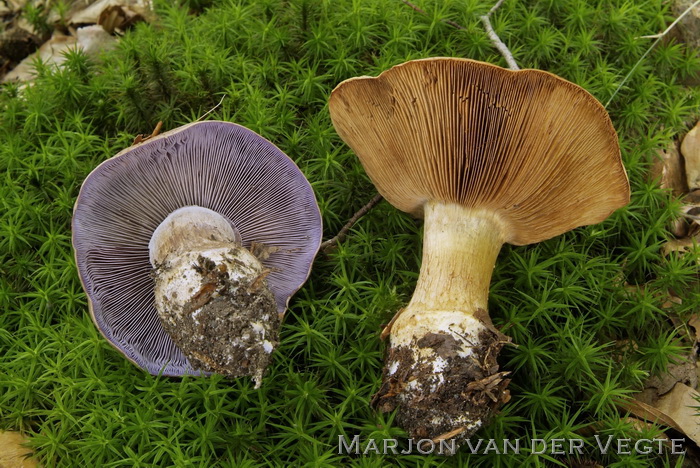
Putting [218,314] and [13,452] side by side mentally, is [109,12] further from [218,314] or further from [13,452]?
[13,452]

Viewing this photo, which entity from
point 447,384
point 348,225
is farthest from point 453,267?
point 348,225

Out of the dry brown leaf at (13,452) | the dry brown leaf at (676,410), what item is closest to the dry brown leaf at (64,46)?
the dry brown leaf at (13,452)

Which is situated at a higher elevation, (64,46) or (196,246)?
(64,46)

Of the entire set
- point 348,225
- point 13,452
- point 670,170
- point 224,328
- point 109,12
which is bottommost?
point 670,170

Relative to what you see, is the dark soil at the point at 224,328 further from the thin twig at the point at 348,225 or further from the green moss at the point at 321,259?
the thin twig at the point at 348,225

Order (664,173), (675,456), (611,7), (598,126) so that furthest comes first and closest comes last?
(611,7), (664,173), (675,456), (598,126)

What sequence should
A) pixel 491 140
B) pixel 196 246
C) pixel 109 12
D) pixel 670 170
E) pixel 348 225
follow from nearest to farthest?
pixel 491 140
pixel 196 246
pixel 348 225
pixel 670 170
pixel 109 12

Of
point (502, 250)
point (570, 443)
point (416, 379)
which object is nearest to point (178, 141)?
point (416, 379)

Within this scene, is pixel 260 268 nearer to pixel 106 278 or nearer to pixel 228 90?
pixel 106 278
